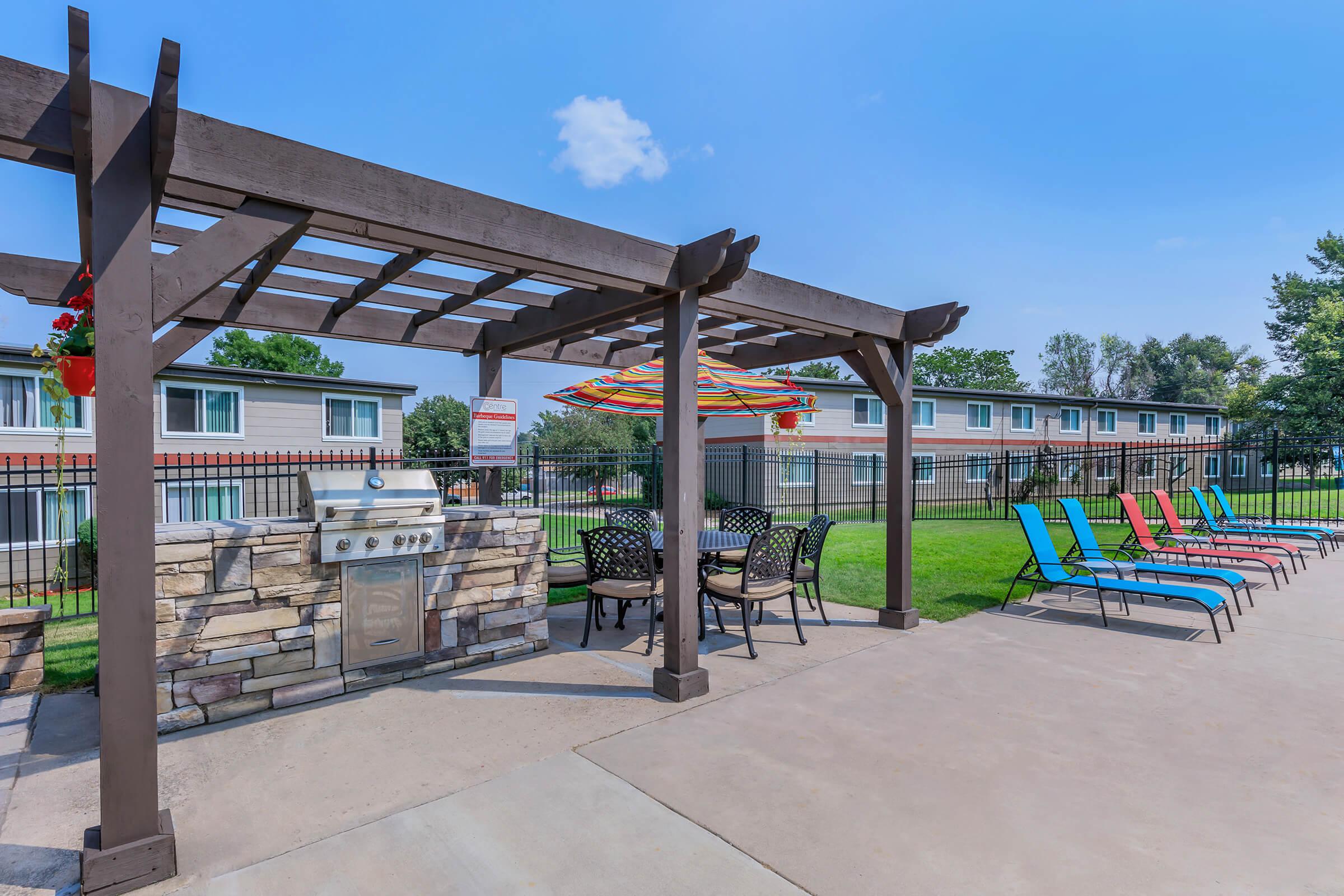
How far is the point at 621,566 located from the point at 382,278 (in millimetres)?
2595

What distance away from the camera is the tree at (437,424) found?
32312 millimetres

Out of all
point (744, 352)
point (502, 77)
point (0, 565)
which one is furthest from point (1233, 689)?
point (0, 565)

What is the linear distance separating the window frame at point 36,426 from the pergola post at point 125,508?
1122 cm

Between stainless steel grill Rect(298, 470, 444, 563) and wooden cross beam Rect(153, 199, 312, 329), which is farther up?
wooden cross beam Rect(153, 199, 312, 329)

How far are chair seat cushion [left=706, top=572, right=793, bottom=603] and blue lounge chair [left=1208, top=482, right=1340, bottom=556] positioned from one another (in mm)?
8955

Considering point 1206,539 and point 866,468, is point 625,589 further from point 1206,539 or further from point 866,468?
point 866,468

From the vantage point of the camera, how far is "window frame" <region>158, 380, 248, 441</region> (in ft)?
40.4

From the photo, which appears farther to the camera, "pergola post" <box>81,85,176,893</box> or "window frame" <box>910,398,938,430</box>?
"window frame" <box>910,398,938,430</box>

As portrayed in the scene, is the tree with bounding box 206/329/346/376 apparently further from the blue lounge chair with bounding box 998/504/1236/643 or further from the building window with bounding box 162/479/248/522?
the blue lounge chair with bounding box 998/504/1236/643

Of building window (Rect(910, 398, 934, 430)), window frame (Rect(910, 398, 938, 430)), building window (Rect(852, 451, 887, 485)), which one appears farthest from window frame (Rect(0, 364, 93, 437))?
window frame (Rect(910, 398, 938, 430))

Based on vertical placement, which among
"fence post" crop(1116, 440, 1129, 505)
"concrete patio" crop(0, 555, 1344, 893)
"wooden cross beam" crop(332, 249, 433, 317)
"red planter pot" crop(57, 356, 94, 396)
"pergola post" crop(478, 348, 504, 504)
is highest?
"wooden cross beam" crop(332, 249, 433, 317)

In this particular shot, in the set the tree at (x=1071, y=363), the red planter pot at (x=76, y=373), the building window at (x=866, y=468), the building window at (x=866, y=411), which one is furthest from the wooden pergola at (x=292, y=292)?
the tree at (x=1071, y=363)

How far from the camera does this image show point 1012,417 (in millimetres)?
23109

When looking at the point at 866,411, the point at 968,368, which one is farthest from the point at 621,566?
the point at 968,368
